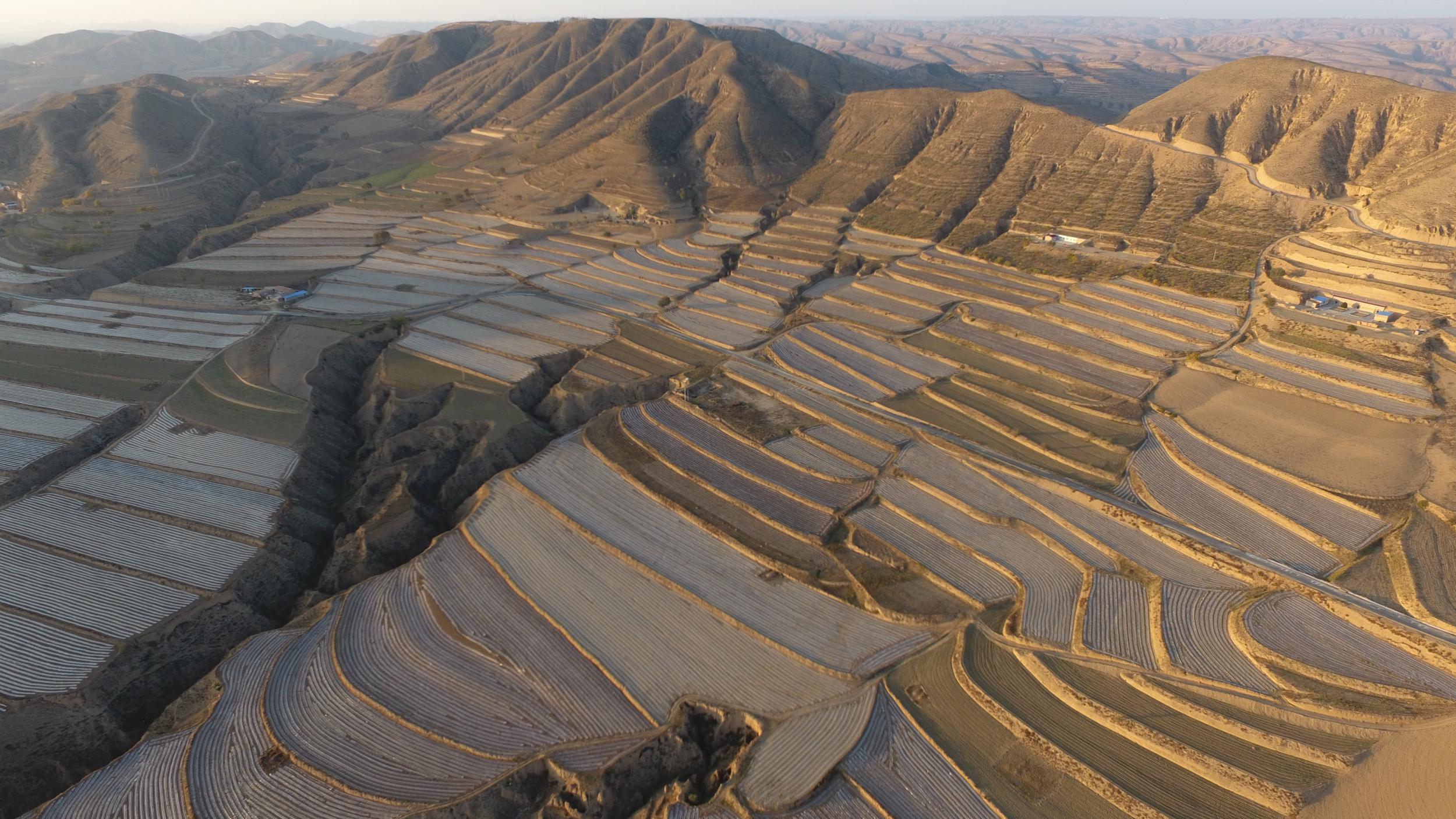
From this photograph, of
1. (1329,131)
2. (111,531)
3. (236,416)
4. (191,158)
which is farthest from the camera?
(191,158)

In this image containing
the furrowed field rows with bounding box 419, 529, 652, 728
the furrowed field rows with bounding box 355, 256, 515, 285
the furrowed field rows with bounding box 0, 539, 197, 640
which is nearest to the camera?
the furrowed field rows with bounding box 419, 529, 652, 728

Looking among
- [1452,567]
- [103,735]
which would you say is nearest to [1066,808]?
[1452,567]

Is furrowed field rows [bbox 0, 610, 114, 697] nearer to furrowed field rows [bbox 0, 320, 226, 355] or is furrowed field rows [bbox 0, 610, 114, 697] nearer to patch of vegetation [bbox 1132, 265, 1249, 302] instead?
furrowed field rows [bbox 0, 320, 226, 355]

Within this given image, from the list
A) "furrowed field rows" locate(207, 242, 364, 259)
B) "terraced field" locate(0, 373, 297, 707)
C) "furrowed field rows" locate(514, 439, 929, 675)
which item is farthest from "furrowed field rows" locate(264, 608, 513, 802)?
"furrowed field rows" locate(207, 242, 364, 259)

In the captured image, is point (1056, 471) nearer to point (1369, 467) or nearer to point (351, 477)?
point (1369, 467)

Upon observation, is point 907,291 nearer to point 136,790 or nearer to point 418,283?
point 418,283

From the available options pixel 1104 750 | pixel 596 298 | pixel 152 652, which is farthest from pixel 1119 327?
pixel 152 652
